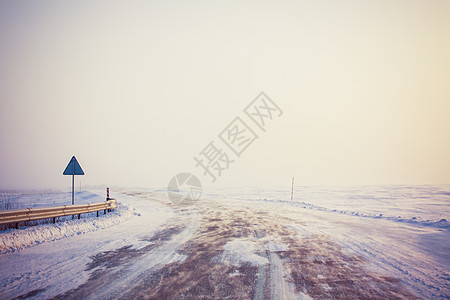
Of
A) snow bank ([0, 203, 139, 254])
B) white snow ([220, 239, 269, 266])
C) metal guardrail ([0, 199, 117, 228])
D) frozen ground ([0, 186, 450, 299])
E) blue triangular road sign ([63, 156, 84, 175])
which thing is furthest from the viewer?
blue triangular road sign ([63, 156, 84, 175])

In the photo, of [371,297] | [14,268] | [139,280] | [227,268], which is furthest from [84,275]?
[371,297]

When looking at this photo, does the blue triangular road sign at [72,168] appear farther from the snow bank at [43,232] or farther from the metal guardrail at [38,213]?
the snow bank at [43,232]

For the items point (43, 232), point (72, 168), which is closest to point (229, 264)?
point (43, 232)

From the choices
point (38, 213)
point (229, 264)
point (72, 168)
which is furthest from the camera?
point (72, 168)

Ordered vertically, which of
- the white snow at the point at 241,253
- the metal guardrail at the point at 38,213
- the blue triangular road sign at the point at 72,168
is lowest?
the white snow at the point at 241,253

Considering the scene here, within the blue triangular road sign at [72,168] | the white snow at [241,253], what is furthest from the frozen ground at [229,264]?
the blue triangular road sign at [72,168]

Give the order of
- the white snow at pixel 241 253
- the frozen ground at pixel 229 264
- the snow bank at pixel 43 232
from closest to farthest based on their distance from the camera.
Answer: the frozen ground at pixel 229 264 → the white snow at pixel 241 253 → the snow bank at pixel 43 232

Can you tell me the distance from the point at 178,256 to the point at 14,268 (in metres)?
3.66

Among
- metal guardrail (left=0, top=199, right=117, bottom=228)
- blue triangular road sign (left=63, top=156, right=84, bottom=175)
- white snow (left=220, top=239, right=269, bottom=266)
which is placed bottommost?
white snow (left=220, top=239, right=269, bottom=266)

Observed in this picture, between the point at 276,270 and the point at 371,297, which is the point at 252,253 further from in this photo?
the point at 371,297

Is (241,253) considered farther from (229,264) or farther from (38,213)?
(38,213)

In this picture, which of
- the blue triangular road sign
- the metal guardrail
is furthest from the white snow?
the blue triangular road sign

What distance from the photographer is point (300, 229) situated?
28.9 feet

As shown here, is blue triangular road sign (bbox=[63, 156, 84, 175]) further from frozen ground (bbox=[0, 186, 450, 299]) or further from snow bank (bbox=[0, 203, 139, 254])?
frozen ground (bbox=[0, 186, 450, 299])
